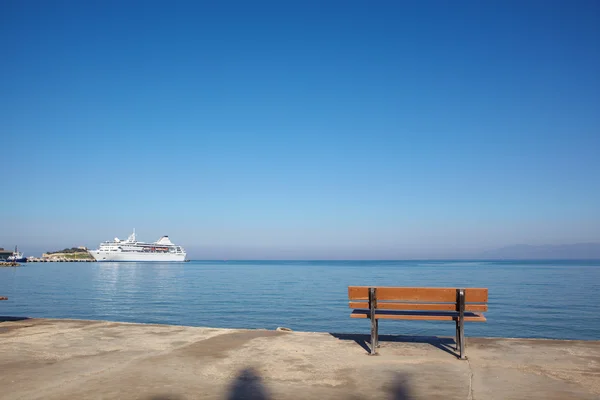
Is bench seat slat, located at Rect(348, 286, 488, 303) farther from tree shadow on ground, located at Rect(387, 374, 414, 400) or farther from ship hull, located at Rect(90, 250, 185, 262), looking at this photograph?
ship hull, located at Rect(90, 250, 185, 262)

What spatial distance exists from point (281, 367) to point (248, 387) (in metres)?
1.09

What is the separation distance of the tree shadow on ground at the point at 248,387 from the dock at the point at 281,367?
0.01 meters

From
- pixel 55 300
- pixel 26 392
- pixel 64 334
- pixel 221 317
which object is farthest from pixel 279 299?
pixel 26 392

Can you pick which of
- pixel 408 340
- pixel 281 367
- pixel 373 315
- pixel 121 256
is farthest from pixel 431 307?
pixel 121 256

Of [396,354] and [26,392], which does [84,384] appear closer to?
[26,392]

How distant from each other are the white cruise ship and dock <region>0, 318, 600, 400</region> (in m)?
138

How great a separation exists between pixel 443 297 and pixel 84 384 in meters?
5.48

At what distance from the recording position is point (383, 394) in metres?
5.47

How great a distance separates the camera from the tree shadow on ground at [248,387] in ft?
17.8

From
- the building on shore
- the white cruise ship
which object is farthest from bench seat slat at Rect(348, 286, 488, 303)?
the building on shore

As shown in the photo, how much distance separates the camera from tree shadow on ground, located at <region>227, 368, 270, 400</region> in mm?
5430

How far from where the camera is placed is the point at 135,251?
141 m

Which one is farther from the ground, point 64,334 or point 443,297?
point 443,297

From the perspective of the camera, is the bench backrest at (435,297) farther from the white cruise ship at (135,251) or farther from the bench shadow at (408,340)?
the white cruise ship at (135,251)
